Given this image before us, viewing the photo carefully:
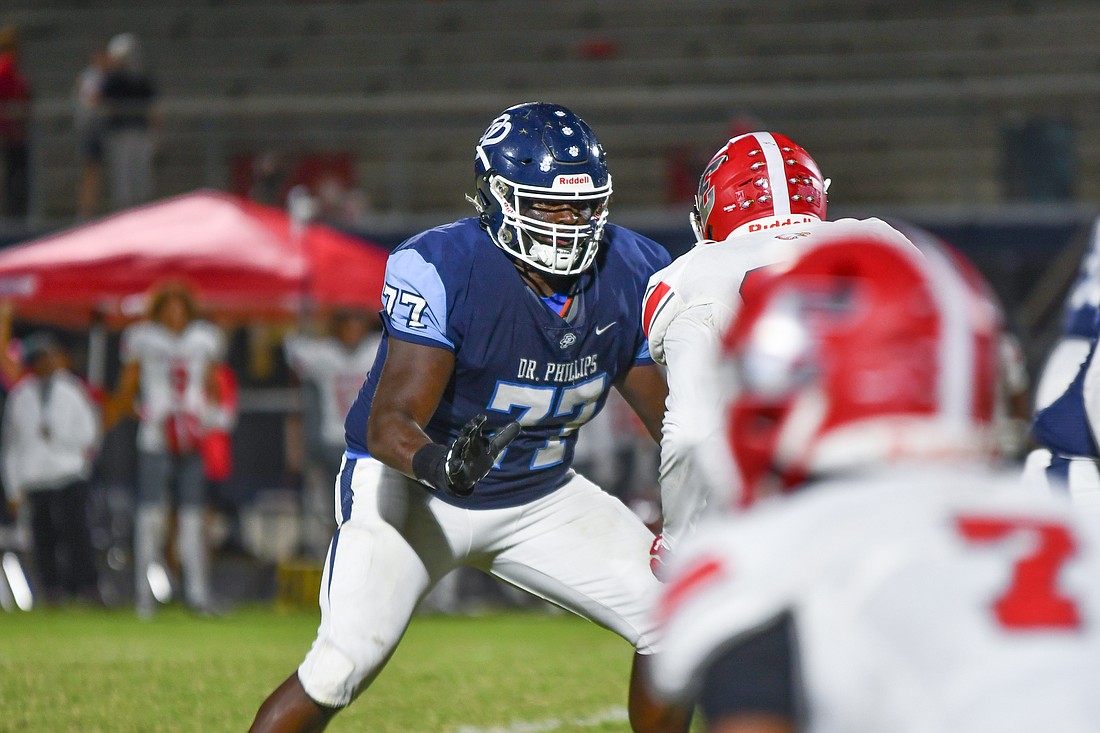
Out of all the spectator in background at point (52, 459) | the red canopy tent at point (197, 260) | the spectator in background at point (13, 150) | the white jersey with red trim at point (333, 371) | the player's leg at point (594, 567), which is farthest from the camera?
the spectator in background at point (13, 150)

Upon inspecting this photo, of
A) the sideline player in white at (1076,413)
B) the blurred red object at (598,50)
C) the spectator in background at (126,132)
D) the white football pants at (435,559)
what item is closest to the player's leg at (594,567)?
the white football pants at (435,559)

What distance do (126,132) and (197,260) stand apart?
2971 mm

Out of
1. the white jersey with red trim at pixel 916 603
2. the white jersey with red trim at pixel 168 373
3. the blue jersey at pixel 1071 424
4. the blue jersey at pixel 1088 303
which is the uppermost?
the white jersey with red trim at pixel 916 603

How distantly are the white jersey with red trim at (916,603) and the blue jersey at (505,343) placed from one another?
77.5 inches

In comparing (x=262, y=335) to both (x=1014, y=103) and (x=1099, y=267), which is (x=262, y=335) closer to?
(x=1014, y=103)

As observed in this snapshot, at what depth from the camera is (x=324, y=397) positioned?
10.0 metres

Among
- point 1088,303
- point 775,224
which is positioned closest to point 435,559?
point 775,224

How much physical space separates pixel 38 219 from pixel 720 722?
37.2 ft

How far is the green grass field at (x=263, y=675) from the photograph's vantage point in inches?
200

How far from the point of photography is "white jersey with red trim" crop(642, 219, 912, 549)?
319 centimetres

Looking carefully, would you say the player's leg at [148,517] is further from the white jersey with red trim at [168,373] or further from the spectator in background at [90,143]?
the spectator in background at [90,143]

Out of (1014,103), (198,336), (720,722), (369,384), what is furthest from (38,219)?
(720,722)

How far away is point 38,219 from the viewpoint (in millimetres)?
12227

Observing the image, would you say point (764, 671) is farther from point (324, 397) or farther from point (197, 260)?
point (324, 397)
